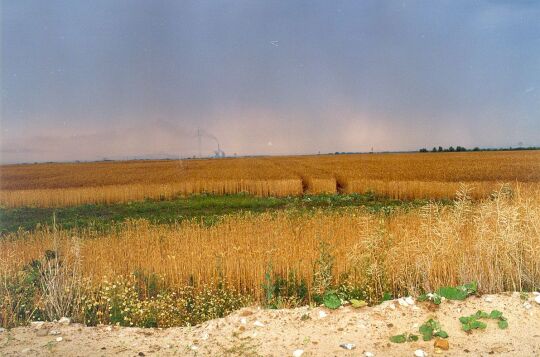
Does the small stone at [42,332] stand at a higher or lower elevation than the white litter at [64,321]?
lower

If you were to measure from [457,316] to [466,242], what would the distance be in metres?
2.77

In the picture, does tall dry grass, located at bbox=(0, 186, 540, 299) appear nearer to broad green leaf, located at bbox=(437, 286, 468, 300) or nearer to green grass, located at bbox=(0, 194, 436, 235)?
broad green leaf, located at bbox=(437, 286, 468, 300)

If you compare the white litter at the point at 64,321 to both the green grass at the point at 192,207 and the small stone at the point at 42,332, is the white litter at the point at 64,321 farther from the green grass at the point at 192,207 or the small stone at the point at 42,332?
the green grass at the point at 192,207

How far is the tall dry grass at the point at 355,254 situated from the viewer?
7.11m

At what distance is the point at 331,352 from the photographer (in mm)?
5008

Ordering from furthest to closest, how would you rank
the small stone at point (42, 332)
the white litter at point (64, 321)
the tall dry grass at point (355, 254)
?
the tall dry grass at point (355, 254) < the white litter at point (64, 321) < the small stone at point (42, 332)

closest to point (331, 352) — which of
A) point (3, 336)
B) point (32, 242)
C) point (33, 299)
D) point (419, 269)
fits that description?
point (419, 269)

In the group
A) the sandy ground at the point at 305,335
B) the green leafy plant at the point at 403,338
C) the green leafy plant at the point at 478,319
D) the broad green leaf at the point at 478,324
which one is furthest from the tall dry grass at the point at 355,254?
the green leafy plant at the point at 403,338

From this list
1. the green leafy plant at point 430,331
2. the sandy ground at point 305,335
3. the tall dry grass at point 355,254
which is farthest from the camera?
the tall dry grass at point 355,254

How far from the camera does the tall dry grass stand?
7105 mm

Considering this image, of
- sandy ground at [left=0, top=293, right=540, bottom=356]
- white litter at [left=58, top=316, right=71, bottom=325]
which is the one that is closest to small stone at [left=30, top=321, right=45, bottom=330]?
sandy ground at [left=0, top=293, right=540, bottom=356]

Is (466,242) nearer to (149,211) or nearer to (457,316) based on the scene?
(457,316)

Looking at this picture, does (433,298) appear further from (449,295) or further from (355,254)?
(355,254)

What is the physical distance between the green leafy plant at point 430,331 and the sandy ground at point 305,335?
93 mm
